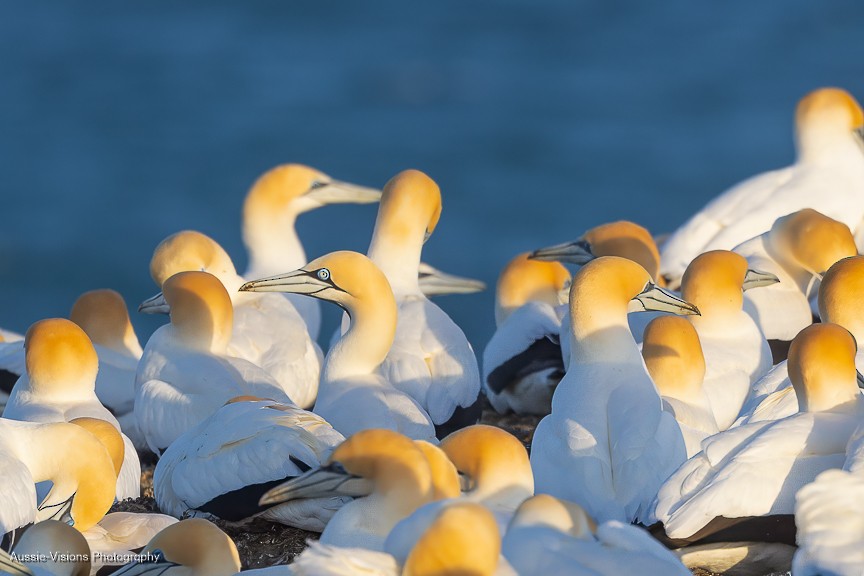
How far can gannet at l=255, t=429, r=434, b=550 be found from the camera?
14.8ft

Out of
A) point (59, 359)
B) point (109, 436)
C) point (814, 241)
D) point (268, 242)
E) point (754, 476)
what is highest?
point (268, 242)

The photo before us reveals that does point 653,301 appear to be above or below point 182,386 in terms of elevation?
above

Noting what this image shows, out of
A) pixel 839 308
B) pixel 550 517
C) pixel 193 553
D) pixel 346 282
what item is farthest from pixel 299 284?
pixel 550 517

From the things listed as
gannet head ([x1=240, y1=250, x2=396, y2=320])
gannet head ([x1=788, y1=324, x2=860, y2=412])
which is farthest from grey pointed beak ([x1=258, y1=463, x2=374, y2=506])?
gannet head ([x1=240, y1=250, x2=396, y2=320])

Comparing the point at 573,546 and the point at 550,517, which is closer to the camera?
the point at 573,546

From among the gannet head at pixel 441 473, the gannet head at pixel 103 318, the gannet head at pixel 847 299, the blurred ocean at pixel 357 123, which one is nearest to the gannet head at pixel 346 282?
the gannet head at pixel 103 318

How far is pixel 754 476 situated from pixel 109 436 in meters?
2.28

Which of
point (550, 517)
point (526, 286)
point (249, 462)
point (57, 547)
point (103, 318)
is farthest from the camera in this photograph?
point (526, 286)

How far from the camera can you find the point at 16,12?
1531 inches

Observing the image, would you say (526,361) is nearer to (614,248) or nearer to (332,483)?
(614,248)

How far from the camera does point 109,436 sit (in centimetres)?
581

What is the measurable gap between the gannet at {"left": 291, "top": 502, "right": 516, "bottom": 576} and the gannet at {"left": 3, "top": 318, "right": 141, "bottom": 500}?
8.71 ft

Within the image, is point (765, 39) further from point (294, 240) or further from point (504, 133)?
point (294, 240)

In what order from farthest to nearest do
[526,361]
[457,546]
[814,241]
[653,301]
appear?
[814,241] < [526,361] < [653,301] < [457,546]
